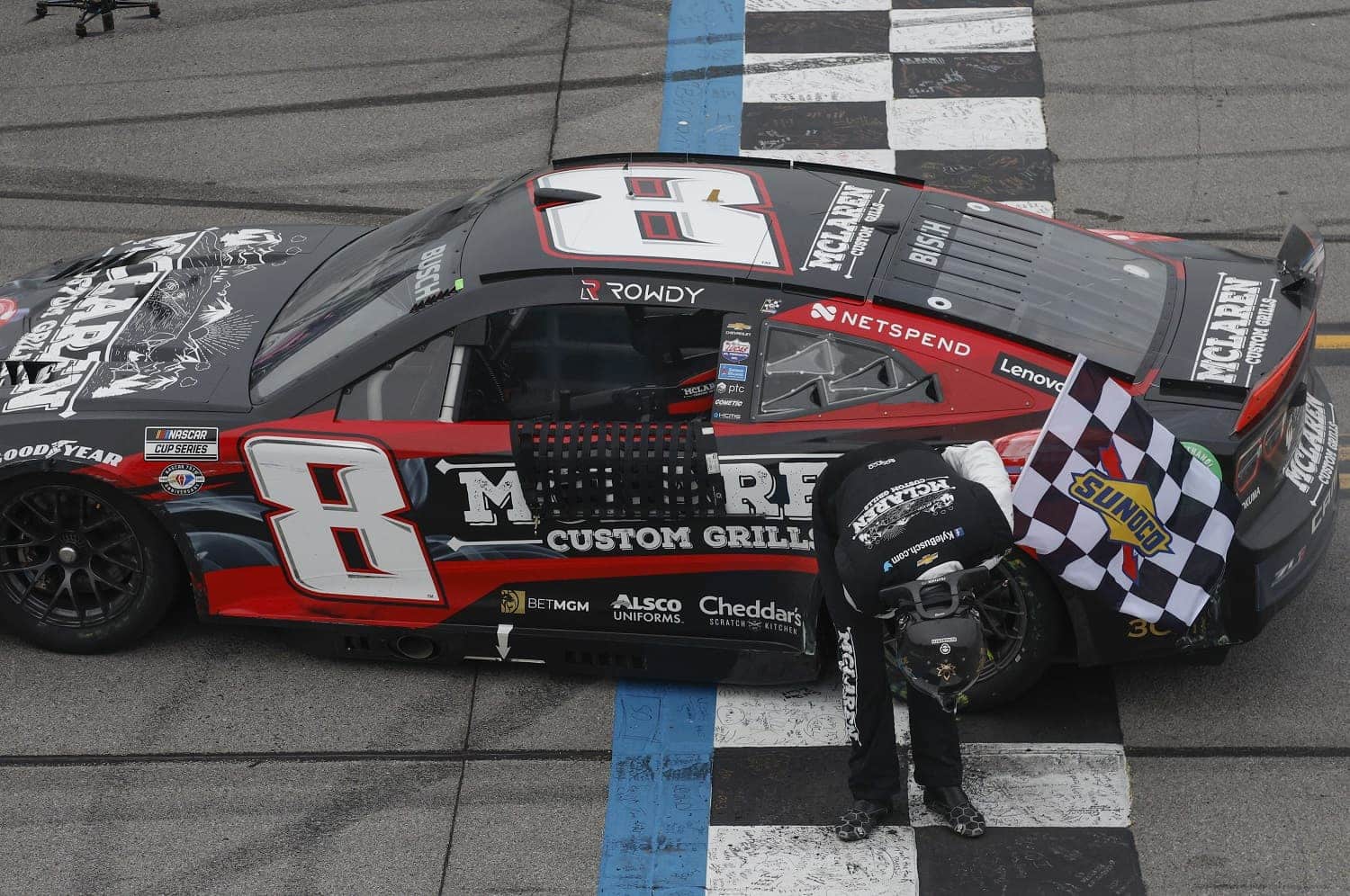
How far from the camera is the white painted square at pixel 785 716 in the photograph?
484 cm

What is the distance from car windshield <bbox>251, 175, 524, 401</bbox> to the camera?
492 cm

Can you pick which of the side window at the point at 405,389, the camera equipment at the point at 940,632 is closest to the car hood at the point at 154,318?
the side window at the point at 405,389

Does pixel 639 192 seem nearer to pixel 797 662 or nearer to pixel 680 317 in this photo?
pixel 680 317

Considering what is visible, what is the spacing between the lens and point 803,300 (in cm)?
461

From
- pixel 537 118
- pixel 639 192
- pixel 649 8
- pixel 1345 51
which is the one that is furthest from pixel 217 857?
pixel 1345 51

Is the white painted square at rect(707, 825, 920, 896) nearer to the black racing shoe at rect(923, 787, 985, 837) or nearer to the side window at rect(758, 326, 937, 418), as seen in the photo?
the black racing shoe at rect(923, 787, 985, 837)

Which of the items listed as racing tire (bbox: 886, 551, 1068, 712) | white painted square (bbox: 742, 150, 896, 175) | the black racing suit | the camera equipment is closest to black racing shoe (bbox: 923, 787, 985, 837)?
the black racing suit

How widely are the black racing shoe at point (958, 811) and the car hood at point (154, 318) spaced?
93.3 inches

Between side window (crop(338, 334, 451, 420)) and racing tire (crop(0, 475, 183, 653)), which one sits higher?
side window (crop(338, 334, 451, 420))

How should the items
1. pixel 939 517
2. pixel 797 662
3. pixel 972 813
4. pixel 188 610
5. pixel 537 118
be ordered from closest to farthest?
1. pixel 939 517
2. pixel 972 813
3. pixel 797 662
4. pixel 188 610
5. pixel 537 118

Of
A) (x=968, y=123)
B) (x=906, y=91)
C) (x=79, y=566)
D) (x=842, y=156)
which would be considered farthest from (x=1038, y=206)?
(x=79, y=566)

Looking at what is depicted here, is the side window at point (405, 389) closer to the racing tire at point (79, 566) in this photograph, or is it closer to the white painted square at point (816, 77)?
the racing tire at point (79, 566)

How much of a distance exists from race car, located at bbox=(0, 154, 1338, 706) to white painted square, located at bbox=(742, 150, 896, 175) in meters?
2.86

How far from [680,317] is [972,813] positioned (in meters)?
1.64
